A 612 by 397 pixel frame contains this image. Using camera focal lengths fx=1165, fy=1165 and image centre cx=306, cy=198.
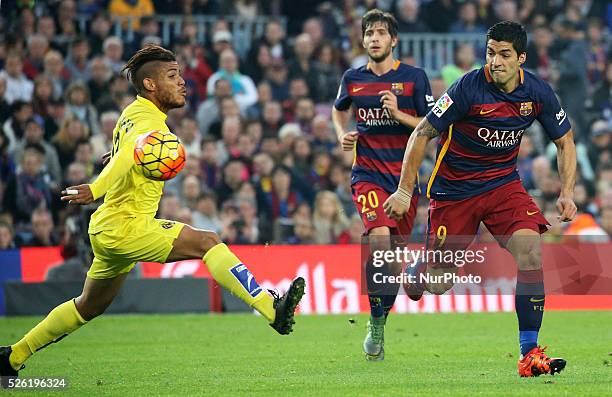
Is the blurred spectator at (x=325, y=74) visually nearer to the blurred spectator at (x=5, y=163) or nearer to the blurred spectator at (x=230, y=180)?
the blurred spectator at (x=230, y=180)

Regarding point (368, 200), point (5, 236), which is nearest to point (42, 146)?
point (5, 236)

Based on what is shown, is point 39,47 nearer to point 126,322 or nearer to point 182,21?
point 182,21

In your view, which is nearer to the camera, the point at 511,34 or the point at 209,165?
the point at 511,34

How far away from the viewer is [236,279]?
8.30m

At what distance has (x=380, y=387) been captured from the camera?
27.3 feet

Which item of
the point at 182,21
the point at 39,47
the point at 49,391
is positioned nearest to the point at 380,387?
the point at 49,391

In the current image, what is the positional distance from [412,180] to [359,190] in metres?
1.69

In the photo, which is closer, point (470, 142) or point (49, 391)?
point (49, 391)

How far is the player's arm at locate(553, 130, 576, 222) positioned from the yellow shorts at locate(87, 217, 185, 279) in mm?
2964

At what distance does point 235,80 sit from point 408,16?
413 centimetres

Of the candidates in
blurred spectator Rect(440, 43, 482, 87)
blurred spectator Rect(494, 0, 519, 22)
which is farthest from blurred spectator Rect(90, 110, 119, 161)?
blurred spectator Rect(494, 0, 519, 22)

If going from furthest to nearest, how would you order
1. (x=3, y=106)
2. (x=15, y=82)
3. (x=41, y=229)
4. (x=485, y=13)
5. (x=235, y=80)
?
(x=485, y=13) → (x=235, y=80) → (x=15, y=82) → (x=3, y=106) → (x=41, y=229)

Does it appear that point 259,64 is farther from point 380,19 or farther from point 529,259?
point 529,259

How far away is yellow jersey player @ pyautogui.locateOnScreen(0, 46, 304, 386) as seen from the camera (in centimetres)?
819
